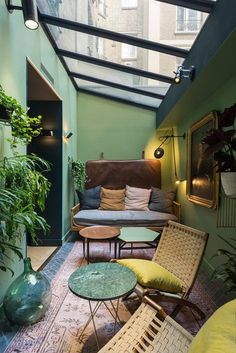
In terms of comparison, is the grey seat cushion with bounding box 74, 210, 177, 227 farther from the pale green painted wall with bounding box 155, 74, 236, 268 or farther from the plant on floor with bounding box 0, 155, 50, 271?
the plant on floor with bounding box 0, 155, 50, 271

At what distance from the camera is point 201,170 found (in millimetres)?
3322

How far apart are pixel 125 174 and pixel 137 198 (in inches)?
25.3

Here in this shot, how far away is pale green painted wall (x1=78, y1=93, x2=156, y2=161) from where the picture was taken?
5.57 metres

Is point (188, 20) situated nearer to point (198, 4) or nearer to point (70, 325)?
point (198, 4)

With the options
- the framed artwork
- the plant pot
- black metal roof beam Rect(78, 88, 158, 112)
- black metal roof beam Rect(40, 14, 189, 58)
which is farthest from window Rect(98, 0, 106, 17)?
black metal roof beam Rect(78, 88, 158, 112)

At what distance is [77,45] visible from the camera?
3.73 metres

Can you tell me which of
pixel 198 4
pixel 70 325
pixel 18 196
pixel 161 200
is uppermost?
pixel 198 4

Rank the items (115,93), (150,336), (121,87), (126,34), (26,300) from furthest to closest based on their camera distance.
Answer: (115,93), (121,87), (126,34), (26,300), (150,336)

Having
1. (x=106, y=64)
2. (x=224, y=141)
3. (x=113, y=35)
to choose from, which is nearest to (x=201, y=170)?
(x=224, y=141)

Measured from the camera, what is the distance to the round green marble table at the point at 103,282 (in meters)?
1.68

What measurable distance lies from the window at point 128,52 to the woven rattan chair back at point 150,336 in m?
3.09

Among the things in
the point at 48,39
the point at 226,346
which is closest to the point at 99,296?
the point at 226,346

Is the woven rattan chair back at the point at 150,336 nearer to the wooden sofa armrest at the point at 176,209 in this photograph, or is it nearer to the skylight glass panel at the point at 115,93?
the wooden sofa armrest at the point at 176,209

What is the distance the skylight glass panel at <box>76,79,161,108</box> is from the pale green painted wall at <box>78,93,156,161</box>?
0.16 m
